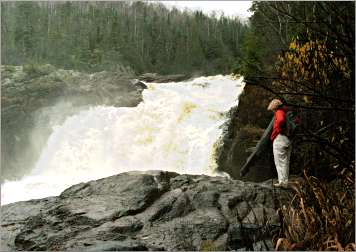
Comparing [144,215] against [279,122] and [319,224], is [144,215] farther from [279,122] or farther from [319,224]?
[319,224]

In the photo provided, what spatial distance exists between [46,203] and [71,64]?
7.30ft

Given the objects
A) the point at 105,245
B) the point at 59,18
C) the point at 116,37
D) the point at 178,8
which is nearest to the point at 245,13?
the point at 178,8

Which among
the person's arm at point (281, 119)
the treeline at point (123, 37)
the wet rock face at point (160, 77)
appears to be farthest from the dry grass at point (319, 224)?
the wet rock face at point (160, 77)

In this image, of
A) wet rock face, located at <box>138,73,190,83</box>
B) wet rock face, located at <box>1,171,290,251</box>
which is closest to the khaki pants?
wet rock face, located at <box>1,171,290,251</box>

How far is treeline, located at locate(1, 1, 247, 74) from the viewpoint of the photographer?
21.9 ft

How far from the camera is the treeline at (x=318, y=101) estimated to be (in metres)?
3.67

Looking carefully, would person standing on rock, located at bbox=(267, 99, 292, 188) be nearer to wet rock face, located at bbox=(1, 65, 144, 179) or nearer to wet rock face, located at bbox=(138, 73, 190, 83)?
wet rock face, located at bbox=(138, 73, 190, 83)

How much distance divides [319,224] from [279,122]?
166 cm

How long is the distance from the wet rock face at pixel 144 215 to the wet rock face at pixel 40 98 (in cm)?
120

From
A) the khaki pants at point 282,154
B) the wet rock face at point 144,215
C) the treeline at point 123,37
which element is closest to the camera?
the wet rock face at point 144,215

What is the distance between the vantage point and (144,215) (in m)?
5.71

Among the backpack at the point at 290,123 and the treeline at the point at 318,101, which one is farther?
the backpack at the point at 290,123

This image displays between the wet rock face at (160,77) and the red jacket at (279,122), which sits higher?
the wet rock face at (160,77)

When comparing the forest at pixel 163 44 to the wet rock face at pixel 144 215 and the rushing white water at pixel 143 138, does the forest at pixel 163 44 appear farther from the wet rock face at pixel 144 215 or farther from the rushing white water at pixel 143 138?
the wet rock face at pixel 144 215
